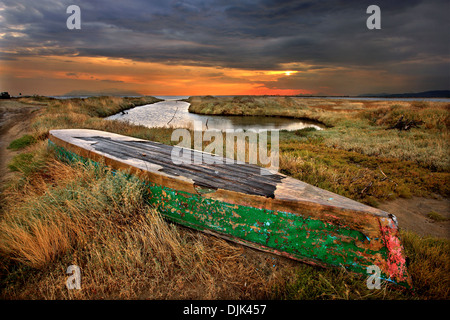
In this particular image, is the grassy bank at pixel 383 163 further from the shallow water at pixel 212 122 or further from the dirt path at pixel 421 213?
the shallow water at pixel 212 122

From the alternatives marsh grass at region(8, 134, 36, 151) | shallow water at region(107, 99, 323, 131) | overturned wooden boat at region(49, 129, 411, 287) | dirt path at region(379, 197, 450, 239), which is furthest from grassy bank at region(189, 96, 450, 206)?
marsh grass at region(8, 134, 36, 151)

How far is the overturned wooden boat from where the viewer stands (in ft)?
7.51

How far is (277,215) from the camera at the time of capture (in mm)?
2615

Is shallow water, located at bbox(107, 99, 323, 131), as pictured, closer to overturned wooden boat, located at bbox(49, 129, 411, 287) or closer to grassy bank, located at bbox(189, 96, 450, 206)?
grassy bank, located at bbox(189, 96, 450, 206)

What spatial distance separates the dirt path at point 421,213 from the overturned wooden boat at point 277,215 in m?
2.33

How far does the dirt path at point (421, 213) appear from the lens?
3925mm

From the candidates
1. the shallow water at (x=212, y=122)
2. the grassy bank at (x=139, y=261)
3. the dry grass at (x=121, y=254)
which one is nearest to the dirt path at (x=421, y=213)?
the grassy bank at (x=139, y=261)

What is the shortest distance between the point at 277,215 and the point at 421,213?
397 cm

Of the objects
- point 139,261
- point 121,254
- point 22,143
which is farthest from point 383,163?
point 22,143

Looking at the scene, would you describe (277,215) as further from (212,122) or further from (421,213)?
(212,122)

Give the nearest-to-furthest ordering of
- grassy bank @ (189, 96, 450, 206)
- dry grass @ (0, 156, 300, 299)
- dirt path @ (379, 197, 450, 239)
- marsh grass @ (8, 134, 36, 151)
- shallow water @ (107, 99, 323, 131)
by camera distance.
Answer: dry grass @ (0, 156, 300, 299) < dirt path @ (379, 197, 450, 239) < grassy bank @ (189, 96, 450, 206) < marsh grass @ (8, 134, 36, 151) < shallow water @ (107, 99, 323, 131)

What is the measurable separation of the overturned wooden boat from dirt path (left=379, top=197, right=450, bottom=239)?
2.33m
